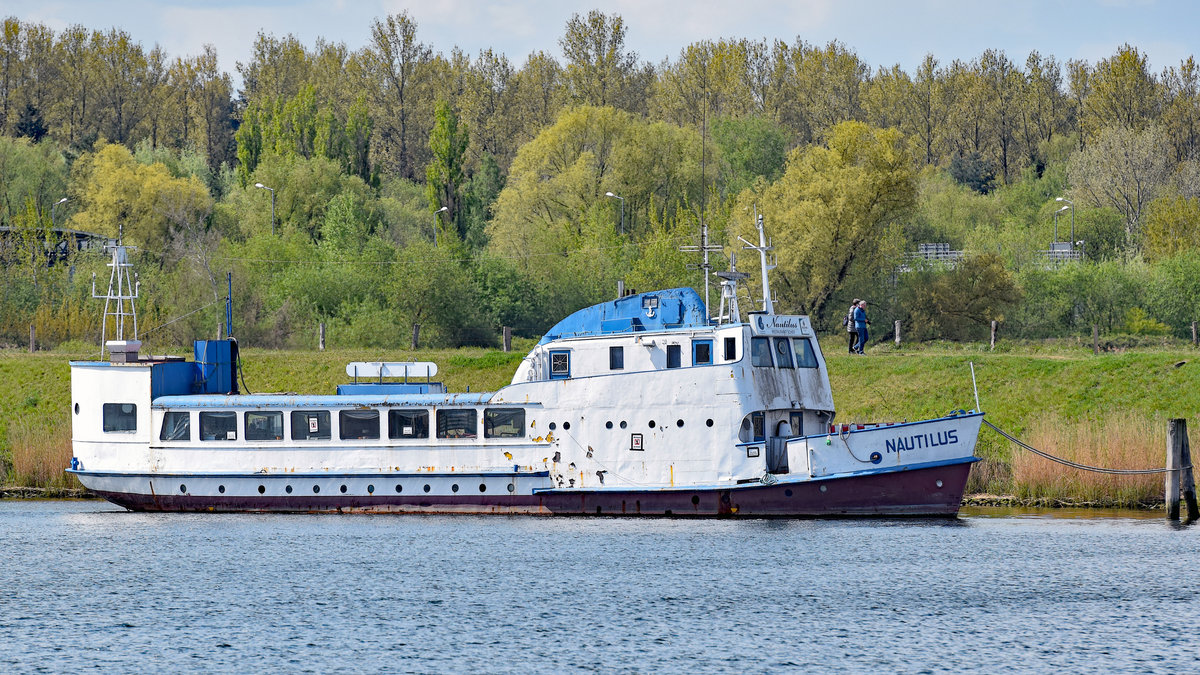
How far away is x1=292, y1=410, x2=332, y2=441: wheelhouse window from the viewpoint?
126 feet

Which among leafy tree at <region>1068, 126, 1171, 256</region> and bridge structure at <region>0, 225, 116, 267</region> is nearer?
bridge structure at <region>0, 225, 116, 267</region>

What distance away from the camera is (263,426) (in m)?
38.9

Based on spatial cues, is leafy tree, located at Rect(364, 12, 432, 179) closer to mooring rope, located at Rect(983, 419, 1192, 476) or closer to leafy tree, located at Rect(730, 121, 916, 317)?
leafy tree, located at Rect(730, 121, 916, 317)

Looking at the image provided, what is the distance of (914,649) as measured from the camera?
2355 centimetres

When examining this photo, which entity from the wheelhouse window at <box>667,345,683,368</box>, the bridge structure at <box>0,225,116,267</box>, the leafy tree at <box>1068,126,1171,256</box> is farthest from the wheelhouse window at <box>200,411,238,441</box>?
the leafy tree at <box>1068,126,1171,256</box>

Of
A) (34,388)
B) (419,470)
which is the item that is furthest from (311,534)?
(34,388)

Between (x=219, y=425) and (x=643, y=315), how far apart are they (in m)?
12.0

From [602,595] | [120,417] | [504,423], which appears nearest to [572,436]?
[504,423]

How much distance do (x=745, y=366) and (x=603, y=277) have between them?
40081mm

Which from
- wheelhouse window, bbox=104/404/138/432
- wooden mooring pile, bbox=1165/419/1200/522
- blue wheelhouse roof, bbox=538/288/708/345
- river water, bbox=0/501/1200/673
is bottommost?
river water, bbox=0/501/1200/673

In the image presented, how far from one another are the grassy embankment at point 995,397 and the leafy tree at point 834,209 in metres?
6.13

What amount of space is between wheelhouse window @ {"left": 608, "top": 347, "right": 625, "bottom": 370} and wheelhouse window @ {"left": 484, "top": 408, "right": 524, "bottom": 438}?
272 centimetres

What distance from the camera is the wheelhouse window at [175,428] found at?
129 feet

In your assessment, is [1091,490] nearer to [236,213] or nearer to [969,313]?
[969,313]
